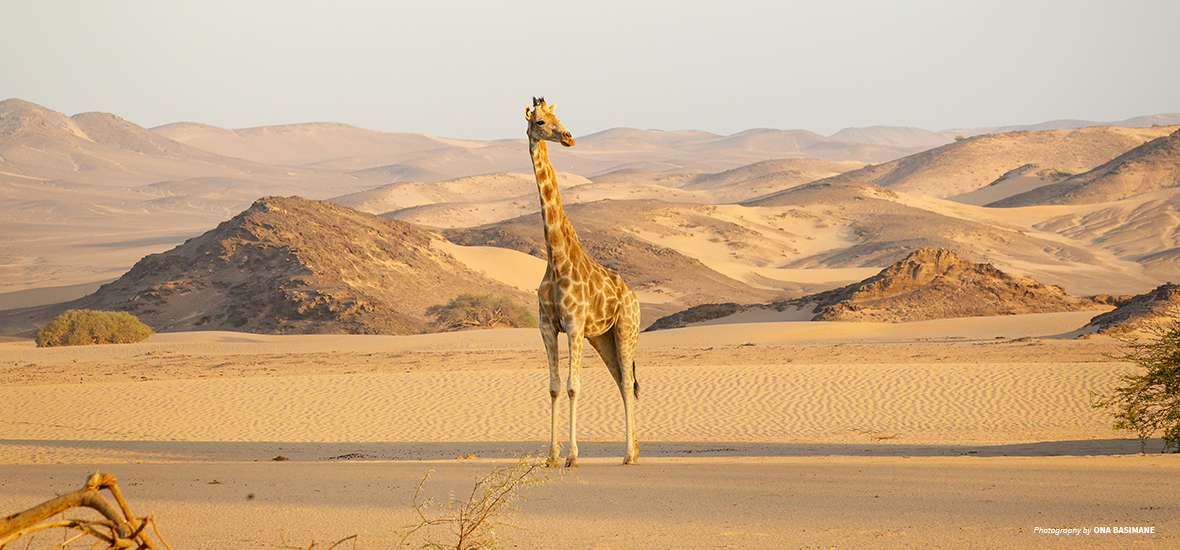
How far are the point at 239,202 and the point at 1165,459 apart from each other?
140696 millimetres

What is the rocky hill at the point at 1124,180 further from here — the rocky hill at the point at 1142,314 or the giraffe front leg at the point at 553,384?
the giraffe front leg at the point at 553,384

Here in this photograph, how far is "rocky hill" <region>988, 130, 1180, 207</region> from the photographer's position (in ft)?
244

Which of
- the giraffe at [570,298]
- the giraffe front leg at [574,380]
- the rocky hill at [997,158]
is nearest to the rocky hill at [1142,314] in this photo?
the giraffe at [570,298]

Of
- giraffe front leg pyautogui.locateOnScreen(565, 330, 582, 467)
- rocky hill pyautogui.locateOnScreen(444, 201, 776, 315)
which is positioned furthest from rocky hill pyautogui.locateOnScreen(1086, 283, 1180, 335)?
rocky hill pyautogui.locateOnScreen(444, 201, 776, 315)

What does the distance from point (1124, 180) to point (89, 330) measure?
75.0 m

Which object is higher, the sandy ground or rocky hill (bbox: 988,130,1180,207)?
rocky hill (bbox: 988,130,1180,207)

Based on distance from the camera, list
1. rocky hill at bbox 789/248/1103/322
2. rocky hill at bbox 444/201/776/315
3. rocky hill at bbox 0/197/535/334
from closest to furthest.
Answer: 1. rocky hill at bbox 789/248/1103/322
2. rocky hill at bbox 0/197/535/334
3. rocky hill at bbox 444/201/776/315

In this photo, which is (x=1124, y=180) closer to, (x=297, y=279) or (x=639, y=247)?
(x=639, y=247)

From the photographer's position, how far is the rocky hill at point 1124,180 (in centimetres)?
7431

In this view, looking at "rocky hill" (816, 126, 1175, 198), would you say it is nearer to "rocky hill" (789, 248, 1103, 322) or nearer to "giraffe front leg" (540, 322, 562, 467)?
"rocky hill" (789, 248, 1103, 322)

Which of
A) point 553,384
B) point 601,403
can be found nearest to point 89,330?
point 601,403

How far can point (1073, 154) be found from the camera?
11031 cm

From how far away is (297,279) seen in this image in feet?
120

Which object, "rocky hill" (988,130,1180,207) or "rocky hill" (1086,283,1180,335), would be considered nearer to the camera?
"rocky hill" (1086,283,1180,335)
